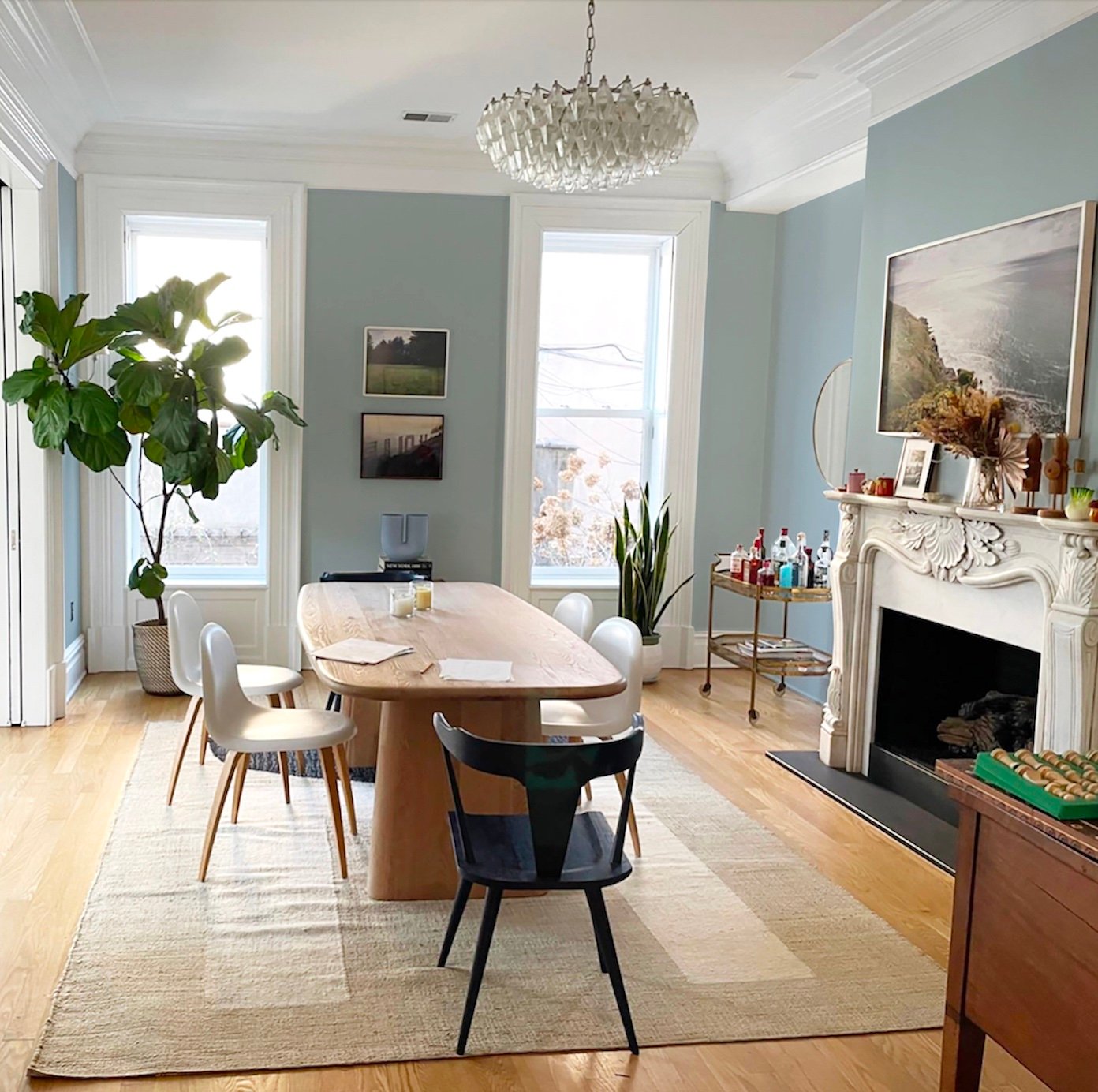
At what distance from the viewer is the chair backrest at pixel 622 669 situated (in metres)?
3.65

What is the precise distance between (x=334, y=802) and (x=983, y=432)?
2362 mm

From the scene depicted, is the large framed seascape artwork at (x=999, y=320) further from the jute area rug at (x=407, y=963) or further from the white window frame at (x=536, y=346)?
the white window frame at (x=536, y=346)

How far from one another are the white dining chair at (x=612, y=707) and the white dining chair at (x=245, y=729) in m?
0.68

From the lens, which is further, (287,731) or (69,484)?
(69,484)

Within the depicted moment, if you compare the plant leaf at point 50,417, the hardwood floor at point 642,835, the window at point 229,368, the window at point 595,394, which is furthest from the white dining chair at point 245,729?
the window at point 595,394

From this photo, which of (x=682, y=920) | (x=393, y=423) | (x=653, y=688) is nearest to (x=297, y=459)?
(x=393, y=423)

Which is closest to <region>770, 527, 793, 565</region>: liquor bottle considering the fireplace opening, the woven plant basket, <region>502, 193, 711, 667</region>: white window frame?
<region>502, 193, 711, 667</region>: white window frame

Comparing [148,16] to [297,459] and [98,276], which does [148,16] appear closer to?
[98,276]

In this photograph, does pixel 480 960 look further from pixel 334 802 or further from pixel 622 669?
pixel 622 669

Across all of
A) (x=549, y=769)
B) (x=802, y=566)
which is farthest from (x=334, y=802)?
(x=802, y=566)

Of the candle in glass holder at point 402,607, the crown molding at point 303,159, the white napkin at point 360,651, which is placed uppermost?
the crown molding at point 303,159

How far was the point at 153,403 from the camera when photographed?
17.0 feet

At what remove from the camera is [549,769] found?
2.41m

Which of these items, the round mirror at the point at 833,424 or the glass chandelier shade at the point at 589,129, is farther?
the round mirror at the point at 833,424
